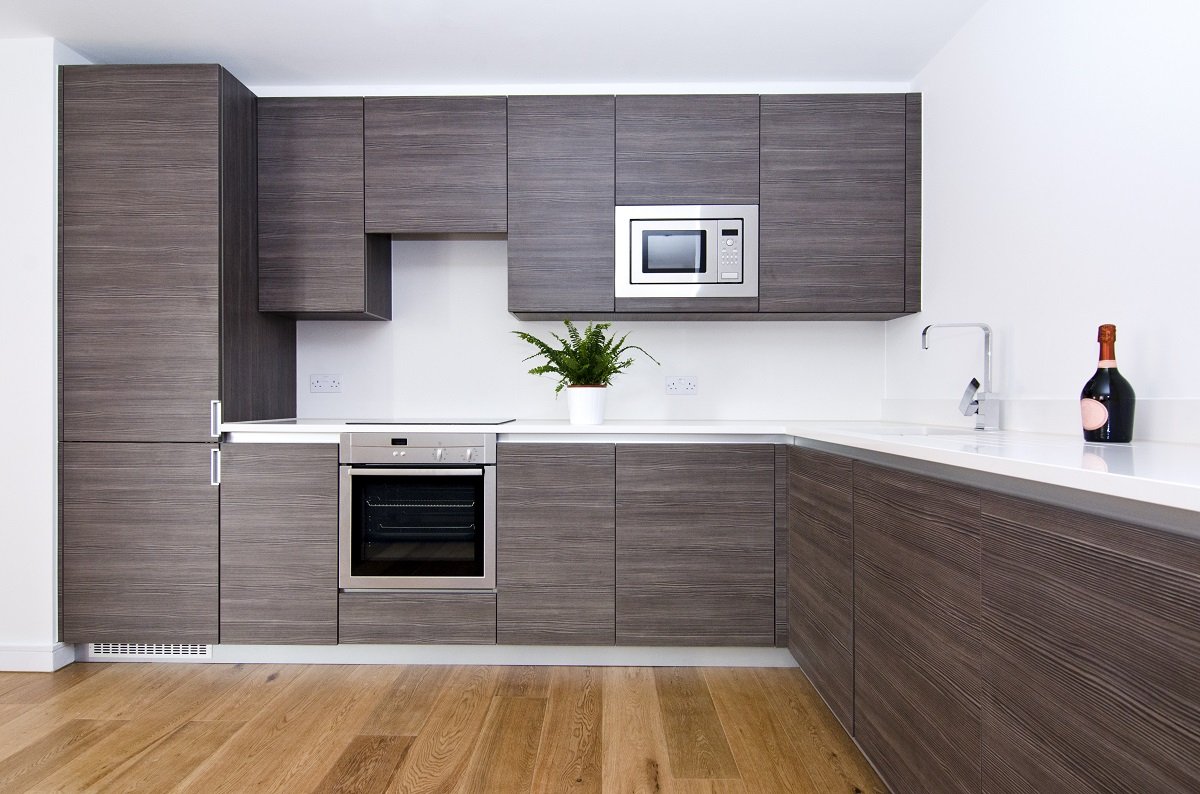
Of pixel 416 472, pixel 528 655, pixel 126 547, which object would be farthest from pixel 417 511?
pixel 126 547

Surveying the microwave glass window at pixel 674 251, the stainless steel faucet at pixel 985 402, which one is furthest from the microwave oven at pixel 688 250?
the stainless steel faucet at pixel 985 402

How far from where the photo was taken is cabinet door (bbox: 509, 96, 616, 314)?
296 cm

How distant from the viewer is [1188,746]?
79cm

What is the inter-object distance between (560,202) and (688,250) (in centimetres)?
56

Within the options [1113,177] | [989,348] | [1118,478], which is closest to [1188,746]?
[1118,478]

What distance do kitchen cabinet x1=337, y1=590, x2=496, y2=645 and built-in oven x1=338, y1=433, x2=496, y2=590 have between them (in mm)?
48

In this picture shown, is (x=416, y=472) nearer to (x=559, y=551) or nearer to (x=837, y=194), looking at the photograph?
(x=559, y=551)

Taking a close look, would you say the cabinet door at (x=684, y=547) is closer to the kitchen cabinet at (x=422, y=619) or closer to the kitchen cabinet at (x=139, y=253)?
the kitchen cabinet at (x=422, y=619)

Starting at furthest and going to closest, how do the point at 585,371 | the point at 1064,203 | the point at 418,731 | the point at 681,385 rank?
1. the point at 681,385
2. the point at 585,371
3. the point at 418,731
4. the point at 1064,203

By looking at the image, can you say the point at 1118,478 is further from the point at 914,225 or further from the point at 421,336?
the point at 421,336

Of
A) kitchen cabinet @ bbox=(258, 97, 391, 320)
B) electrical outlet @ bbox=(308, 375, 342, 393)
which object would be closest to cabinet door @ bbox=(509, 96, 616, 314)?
kitchen cabinet @ bbox=(258, 97, 391, 320)

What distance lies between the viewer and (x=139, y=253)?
2.68 m

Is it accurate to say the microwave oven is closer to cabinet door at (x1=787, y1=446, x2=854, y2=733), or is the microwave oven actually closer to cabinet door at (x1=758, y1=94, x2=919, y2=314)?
cabinet door at (x1=758, y1=94, x2=919, y2=314)

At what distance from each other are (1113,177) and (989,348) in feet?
2.03
